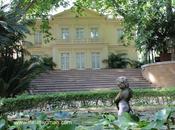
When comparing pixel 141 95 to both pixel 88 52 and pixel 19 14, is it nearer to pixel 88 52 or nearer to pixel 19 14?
pixel 19 14

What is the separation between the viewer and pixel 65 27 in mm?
39156

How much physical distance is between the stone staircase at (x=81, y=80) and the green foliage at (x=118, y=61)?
8.45 metres

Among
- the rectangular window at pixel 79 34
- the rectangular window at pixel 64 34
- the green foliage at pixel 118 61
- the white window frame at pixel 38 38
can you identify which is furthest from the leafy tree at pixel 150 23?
the white window frame at pixel 38 38

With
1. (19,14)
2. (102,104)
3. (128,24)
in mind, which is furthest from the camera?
(128,24)

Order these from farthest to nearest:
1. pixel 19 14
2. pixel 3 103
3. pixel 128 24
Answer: pixel 128 24 < pixel 19 14 < pixel 3 103

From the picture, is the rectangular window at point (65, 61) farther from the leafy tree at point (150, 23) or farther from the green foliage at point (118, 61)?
the leafy tree at point (150, 23)

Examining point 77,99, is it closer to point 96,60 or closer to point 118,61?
point 118,61

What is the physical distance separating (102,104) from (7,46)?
15.2 ft

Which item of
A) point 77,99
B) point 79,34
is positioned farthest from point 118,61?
point 77,99

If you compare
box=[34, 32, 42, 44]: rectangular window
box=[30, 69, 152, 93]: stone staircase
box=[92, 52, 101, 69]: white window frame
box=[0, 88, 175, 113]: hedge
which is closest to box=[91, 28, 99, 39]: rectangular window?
box=[92, 52, 101, 69]: white window frame

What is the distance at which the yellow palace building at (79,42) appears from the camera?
38.3 m

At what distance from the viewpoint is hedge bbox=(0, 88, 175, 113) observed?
1538 centimetres

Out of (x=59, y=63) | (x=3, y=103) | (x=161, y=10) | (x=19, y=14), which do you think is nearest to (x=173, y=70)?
(x=161, y=10)

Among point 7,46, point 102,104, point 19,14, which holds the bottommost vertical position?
point 102,104
